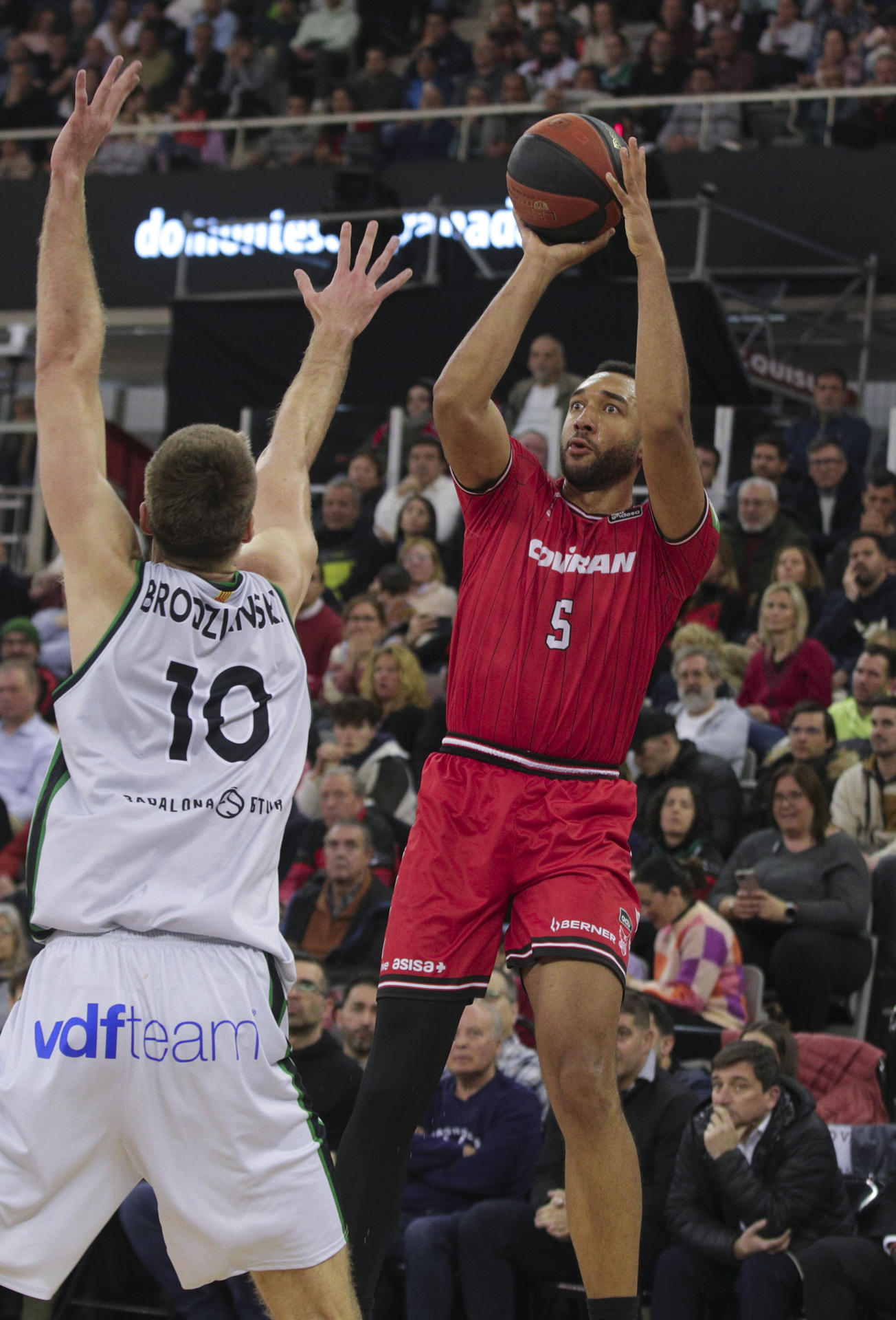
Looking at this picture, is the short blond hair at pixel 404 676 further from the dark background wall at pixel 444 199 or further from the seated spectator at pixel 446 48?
the seated spectator at pixel 446 48

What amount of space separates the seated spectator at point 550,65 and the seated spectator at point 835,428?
6351mm

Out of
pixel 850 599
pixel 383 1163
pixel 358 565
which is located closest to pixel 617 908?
pixel 383 1163

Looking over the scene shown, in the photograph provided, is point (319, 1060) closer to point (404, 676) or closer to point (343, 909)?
point (343, 909)

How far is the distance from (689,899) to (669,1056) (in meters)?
0.82

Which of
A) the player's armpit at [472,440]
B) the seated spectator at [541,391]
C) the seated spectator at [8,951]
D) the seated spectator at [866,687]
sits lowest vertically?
the seated spectator at [8,951]

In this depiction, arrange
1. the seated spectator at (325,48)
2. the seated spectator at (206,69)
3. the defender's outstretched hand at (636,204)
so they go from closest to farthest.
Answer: the defender's outstretched hand at (636,204)
the seated spectator at (325,48)
the seated spectator at (206,69)

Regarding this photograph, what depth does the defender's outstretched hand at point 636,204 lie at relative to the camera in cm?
518

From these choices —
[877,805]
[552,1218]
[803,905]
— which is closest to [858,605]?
[877,805]

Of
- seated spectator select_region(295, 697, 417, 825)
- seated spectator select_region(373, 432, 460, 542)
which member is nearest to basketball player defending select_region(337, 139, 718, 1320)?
seated spectator select_region(295, 697, 417, 825)

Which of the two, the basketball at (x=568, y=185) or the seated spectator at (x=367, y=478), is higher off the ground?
the basketball at (x=568, y=185)

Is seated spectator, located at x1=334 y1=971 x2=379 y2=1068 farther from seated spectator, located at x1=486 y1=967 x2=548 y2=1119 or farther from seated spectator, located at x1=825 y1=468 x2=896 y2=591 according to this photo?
seated spectator, located at x1=825 y1=468 x2=896 y2=591

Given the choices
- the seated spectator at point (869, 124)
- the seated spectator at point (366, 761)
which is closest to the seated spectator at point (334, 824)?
the seated spectator at point (366, 761)

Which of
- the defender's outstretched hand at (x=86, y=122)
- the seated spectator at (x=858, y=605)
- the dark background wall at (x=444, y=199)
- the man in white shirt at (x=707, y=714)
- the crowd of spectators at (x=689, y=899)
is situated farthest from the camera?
the dark background wall at (x=444, y=199)

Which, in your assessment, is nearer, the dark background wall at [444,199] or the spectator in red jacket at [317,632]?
the spectator in red jacket at [317,632]
